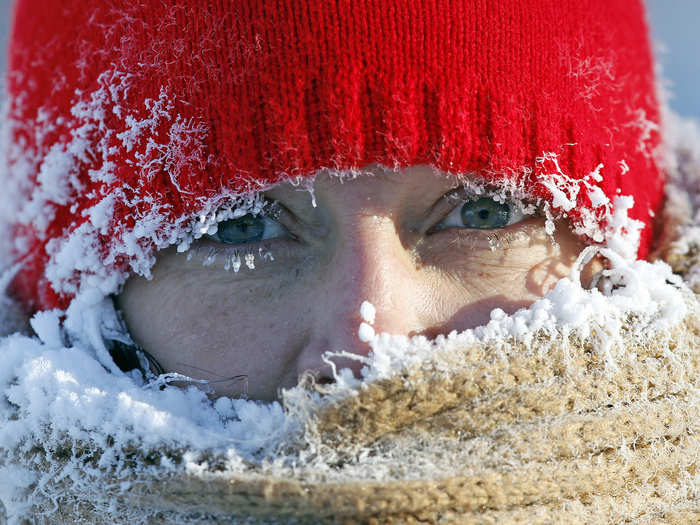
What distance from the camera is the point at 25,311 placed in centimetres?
142

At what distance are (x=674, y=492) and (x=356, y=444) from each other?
19.1 inches

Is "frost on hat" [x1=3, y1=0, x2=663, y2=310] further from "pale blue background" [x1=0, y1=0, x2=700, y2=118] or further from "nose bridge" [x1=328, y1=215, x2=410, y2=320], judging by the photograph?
"pale blue background" [x1=0, y1=0, x2=700, y2=118]

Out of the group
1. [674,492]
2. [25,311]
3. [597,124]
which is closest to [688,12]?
[597,124]

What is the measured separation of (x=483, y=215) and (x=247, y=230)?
1.21ft

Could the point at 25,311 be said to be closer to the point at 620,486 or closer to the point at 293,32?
the point at 293,32

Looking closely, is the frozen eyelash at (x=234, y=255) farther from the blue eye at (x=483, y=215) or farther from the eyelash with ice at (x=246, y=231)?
the blue eye at (x=483, y=215)

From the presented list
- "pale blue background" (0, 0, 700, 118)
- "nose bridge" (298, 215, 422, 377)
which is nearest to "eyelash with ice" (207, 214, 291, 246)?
"nose bridge" (298, 215, 422, 377)

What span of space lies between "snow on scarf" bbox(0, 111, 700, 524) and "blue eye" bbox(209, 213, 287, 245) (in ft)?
0.81

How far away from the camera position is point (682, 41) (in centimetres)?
322

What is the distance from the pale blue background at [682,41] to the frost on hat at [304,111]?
193 cm

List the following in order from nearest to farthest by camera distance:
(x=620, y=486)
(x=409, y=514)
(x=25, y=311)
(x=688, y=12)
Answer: (x=409, y=514) < (x=620, y=486) < (x=25, y=311) < (x=688, y=12)

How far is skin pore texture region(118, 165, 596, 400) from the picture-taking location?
1.03 m

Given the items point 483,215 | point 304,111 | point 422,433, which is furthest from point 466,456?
point 304,111

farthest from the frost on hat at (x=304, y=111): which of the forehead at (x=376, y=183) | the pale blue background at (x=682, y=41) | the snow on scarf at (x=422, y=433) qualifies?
the pale blue background at (x=682, y=41)
